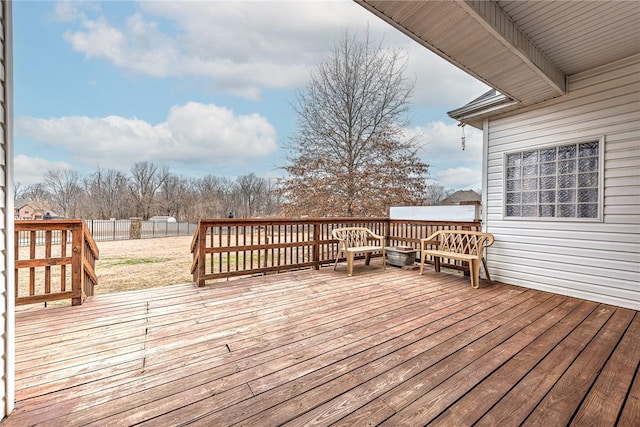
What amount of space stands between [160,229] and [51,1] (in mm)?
11975

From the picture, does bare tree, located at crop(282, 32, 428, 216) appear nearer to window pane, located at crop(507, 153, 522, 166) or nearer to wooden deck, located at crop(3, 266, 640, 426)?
window pane, located at crop(507, 153, 522, 166)

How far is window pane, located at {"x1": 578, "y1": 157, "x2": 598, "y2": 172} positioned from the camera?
3344 mm

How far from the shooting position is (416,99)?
9023mm

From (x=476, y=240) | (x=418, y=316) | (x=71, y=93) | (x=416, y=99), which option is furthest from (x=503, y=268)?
(x=71, y=93)

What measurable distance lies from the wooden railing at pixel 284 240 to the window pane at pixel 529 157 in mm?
1158

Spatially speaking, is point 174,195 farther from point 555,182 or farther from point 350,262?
point 555,182

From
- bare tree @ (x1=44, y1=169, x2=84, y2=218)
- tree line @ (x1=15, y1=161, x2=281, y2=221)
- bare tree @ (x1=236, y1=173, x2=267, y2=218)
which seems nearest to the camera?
bare tree @ (x1=44, y1=169, x2=84, y2=218)

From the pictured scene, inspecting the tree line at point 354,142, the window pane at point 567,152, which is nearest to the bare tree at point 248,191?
the tree line at point 354,142

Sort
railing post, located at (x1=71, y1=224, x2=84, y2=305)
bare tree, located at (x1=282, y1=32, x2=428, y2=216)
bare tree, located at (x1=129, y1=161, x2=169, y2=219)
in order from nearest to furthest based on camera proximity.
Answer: railing post, located at (x1=71, y1=224, x2=84, y2=305), bare tree, located at (x1=282, y1=32, x2=428, y2=216), bare tree, located at (x1=129, y1=161, x2=169, y2=219)

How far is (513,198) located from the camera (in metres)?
4.12

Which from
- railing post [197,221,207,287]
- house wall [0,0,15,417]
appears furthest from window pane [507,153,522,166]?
house wall [0,0,15,417]

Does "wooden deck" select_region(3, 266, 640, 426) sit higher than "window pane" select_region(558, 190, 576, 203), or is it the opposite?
"window pane" select_region(558, 190, 576, 203)

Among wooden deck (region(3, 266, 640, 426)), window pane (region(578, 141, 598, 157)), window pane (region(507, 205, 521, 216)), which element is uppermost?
window pane (region(578, 141, 598, 157))

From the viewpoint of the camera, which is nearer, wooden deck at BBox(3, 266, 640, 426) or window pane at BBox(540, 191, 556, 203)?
wooden deck at BBox(3, 266, 640, 426)
